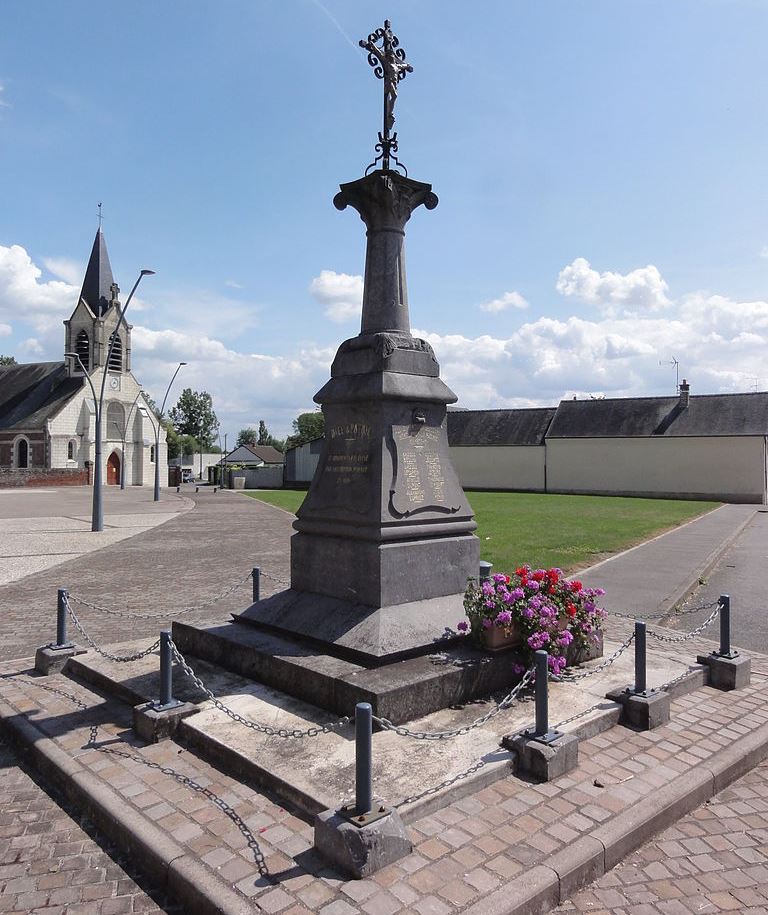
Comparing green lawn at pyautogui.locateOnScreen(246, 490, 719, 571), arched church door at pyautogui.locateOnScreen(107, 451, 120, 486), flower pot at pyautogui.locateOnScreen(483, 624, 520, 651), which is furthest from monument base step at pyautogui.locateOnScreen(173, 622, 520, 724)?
arched church door at pyautogui.locateOnScreen(107, 451, 120, 486)

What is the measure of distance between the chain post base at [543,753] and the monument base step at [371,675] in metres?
0.72

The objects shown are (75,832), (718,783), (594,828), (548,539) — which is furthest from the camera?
(548,539)

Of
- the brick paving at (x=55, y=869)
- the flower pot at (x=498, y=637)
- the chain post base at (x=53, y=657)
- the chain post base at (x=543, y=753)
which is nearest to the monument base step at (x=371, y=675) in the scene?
the flower pot at (x=498, y=637)

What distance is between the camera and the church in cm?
5497

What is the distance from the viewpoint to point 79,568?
1359 centimetres

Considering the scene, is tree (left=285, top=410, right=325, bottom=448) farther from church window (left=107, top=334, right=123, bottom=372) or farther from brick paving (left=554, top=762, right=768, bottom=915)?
brick paving (left=554, top=762, right=768, bottom=915)

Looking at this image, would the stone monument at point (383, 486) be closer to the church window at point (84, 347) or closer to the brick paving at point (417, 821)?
the brick paving at point (417, 821)

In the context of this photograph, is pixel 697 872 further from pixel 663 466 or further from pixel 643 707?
pixel 663 466

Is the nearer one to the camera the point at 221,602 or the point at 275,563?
the point at 221,602

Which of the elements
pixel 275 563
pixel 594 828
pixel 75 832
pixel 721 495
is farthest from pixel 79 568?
pixel 721 495

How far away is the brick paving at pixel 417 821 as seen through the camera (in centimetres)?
312

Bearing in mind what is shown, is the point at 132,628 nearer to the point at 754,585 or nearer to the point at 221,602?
the point at 221,602

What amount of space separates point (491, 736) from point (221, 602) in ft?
20.6

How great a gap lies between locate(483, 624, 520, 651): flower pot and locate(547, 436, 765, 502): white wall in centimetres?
3953
